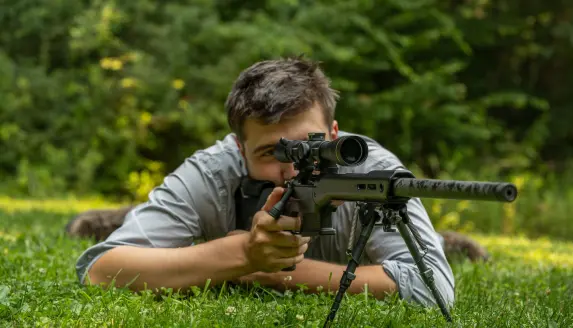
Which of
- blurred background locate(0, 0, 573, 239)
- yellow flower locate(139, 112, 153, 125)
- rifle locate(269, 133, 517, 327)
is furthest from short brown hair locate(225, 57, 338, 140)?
yellow flower locate(139, 112, 153, 125)

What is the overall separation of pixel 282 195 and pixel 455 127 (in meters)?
9.27

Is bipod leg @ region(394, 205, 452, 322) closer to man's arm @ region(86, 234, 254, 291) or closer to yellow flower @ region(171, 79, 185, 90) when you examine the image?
man's arm @ region(86, 234, 254, 291)

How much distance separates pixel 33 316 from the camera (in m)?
2.80

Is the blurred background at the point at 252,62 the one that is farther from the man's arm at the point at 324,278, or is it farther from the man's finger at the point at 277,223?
the man's finger at the point at 277,223

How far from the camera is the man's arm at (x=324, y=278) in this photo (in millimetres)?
3350

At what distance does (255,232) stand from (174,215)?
29.9 inches

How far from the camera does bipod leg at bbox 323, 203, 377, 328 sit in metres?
2.45

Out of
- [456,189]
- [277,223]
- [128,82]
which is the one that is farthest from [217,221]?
Result: [128,82]

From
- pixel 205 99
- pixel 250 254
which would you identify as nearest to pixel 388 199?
pixel 250 254

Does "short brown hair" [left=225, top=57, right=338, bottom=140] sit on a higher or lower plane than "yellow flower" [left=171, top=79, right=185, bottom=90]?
higher

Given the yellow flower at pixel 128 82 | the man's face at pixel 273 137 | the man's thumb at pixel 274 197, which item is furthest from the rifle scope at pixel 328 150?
the yellow flower at pixel 128 82

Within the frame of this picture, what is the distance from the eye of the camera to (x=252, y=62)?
11.3 metres

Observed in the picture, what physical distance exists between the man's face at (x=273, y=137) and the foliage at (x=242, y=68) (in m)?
7.59

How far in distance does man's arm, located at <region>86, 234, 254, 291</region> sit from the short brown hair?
547mm
